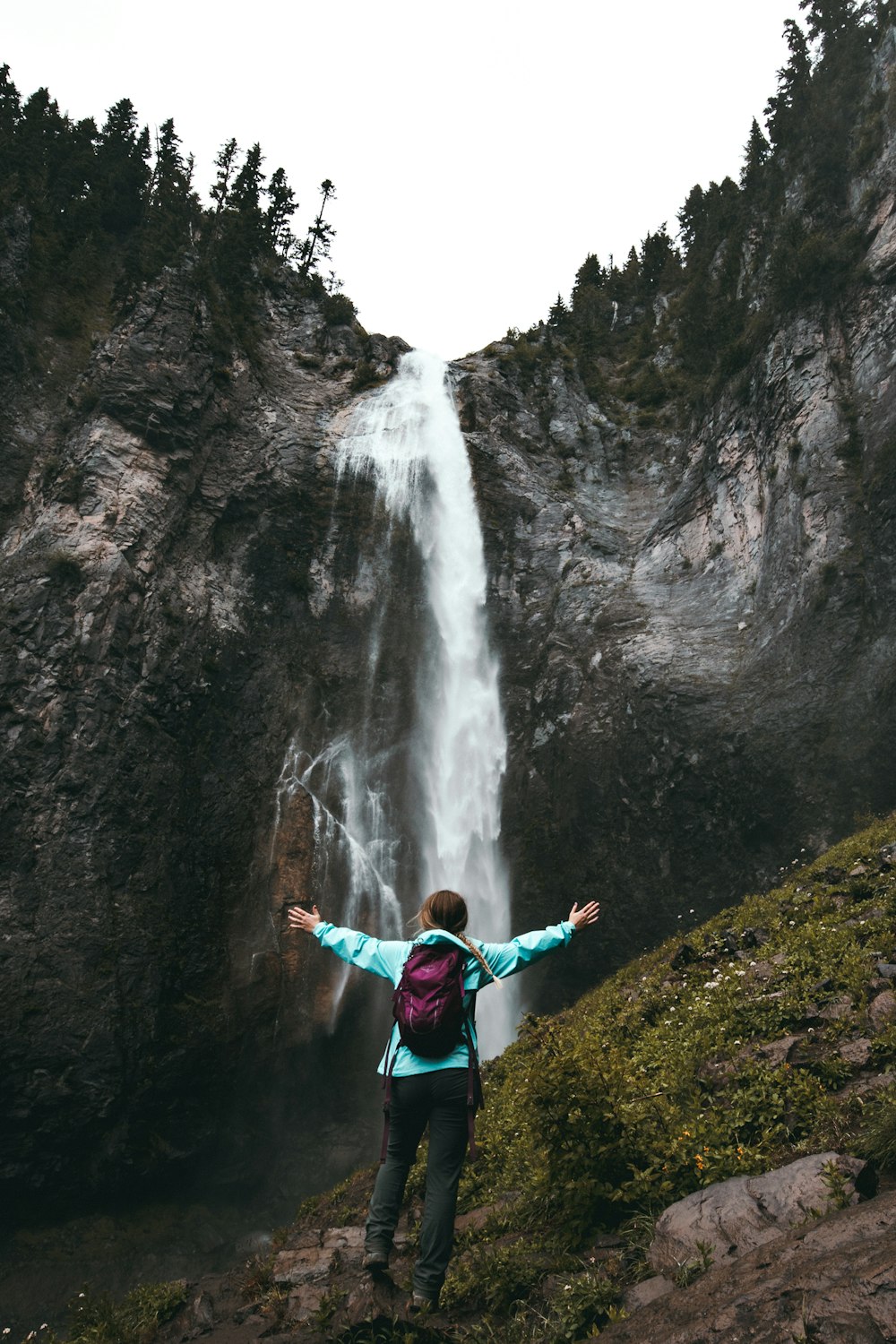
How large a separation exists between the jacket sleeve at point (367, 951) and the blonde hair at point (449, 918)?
0.86 feet

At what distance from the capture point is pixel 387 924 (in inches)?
813

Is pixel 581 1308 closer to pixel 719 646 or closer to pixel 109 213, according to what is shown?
pixel 719 646

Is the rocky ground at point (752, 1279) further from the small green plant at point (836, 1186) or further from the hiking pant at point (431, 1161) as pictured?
the hiking pant at point (431, 1161)

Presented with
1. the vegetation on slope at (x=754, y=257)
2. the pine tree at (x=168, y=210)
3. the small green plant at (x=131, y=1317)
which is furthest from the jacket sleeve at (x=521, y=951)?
the pine tree at (x=168, y=210)

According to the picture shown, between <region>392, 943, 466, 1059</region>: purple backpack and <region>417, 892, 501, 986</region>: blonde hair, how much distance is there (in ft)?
0.38

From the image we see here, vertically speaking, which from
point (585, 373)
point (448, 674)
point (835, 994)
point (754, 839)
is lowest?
point (835, 994)

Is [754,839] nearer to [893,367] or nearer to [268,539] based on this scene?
[893,367]

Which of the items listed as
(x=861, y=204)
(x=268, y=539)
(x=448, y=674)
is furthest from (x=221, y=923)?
(x=861, y=204)

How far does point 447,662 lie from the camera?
83.9 ft

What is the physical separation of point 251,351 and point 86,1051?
81.4 feet

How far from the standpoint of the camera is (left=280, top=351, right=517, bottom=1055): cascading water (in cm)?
2141

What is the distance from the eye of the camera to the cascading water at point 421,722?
21.4m

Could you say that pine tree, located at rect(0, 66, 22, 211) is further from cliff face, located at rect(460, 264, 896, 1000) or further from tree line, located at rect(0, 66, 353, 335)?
cliff face, located at rect(460, 264, 896, 1000)

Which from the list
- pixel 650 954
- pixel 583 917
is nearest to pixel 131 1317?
pixel 583 917
